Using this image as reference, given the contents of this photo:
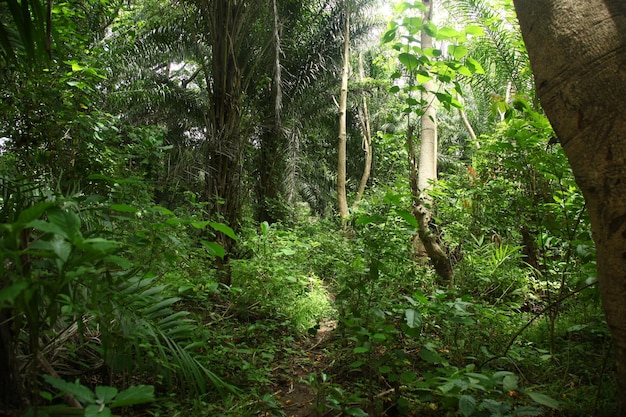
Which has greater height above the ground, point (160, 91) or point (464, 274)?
point (160, 91)

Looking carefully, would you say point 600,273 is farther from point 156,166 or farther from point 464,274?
point 156,166

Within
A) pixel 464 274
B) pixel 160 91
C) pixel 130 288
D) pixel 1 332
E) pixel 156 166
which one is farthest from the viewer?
pixel 160 91

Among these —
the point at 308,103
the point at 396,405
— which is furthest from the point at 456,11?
the point at 396,405

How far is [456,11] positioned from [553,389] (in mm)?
8144

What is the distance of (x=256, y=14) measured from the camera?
16.2 feet

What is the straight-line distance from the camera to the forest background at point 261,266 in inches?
54.0

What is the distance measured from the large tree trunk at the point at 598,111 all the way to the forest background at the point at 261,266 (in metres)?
0.59

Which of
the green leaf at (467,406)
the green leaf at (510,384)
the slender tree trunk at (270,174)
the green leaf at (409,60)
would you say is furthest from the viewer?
the slender tree trunk at (270,174)

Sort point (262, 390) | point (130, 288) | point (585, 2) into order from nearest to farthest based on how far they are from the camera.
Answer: point (585, 2), point (130, 288), point (262, 390)

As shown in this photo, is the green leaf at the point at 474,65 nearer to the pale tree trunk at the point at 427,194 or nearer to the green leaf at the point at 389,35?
the pale tree trunk at the point at 427,194

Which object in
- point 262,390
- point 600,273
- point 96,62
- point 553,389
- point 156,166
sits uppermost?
point 96,62

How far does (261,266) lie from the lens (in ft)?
13.0

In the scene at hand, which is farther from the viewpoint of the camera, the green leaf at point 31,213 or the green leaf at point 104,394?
the green leaf at point 104,394

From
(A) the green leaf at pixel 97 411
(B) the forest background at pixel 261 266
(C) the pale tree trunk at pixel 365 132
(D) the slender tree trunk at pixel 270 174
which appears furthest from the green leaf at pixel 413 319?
(C) the pale tree trunk at pixel 365 132
